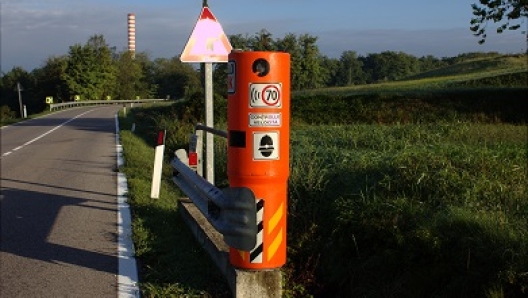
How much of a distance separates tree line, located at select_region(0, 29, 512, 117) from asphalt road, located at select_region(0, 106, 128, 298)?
169 ft

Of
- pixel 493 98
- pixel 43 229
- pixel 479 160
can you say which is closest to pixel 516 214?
pixel 479 160

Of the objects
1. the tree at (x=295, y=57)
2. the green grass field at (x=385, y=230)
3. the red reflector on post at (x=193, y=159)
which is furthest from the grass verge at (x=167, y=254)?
the tree at (x=295, y=57)

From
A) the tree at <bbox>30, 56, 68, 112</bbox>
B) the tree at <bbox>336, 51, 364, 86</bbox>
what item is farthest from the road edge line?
the tree at <bbox>336, 51, 364, 86</bbox>

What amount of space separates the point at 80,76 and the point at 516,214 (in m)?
87.2

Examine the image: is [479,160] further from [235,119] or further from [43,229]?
[43,229]

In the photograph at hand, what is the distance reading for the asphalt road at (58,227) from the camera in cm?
524

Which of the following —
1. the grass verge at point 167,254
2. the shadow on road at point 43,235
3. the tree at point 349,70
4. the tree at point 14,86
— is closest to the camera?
the grass verge at point 167,254

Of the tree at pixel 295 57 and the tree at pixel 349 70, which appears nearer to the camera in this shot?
the tree at pixel 295 57

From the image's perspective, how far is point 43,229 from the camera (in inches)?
286

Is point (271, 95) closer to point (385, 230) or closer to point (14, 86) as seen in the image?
point (385, 230)

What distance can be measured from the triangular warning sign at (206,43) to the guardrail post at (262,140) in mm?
3036

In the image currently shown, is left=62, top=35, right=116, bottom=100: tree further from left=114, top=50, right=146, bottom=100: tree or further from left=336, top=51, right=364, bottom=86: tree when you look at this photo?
→ left=336, top=51, right=364, bottom=86: tree

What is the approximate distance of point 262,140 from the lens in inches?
169

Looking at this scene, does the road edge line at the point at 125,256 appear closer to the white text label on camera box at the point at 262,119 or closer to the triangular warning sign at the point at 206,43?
the white text label on camera box at the point at 262,119
